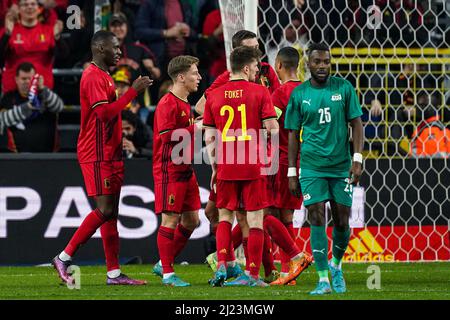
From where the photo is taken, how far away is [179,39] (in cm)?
1400

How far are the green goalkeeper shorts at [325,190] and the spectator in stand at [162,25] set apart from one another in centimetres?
651

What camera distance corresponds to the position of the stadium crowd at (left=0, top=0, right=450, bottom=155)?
12578mm

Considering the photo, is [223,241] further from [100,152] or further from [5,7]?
[5,7]

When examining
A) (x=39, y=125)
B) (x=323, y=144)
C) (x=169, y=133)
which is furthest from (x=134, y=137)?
(x=323, y=144)

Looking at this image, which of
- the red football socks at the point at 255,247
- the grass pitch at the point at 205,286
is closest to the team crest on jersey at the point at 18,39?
the grass pitch at the point at 205,286

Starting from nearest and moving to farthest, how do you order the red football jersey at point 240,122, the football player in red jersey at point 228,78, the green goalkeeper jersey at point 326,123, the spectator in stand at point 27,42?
the green goalkeeper jersey at point 326,123
the red football jersey at point 240,122
the football player in red jersey at point 228,78
the spectator in stand at point 27,42

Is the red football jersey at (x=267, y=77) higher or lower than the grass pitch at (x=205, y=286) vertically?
higher

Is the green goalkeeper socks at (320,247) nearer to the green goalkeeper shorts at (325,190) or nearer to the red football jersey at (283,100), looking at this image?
the green goalkeeper shorts at (325,190)

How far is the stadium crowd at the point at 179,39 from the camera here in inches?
495

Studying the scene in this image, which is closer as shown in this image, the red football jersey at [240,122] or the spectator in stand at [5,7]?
the red football jersey at [240,122]

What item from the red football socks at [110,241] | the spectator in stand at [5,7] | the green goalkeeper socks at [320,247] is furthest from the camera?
the spectator in stand at [5,7]

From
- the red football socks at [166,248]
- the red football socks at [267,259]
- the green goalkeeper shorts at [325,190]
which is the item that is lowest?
the red football socks at [267,259]

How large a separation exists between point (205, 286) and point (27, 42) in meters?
5.92

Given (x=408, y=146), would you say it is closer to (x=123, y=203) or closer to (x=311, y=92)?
(x=123, y=203)
